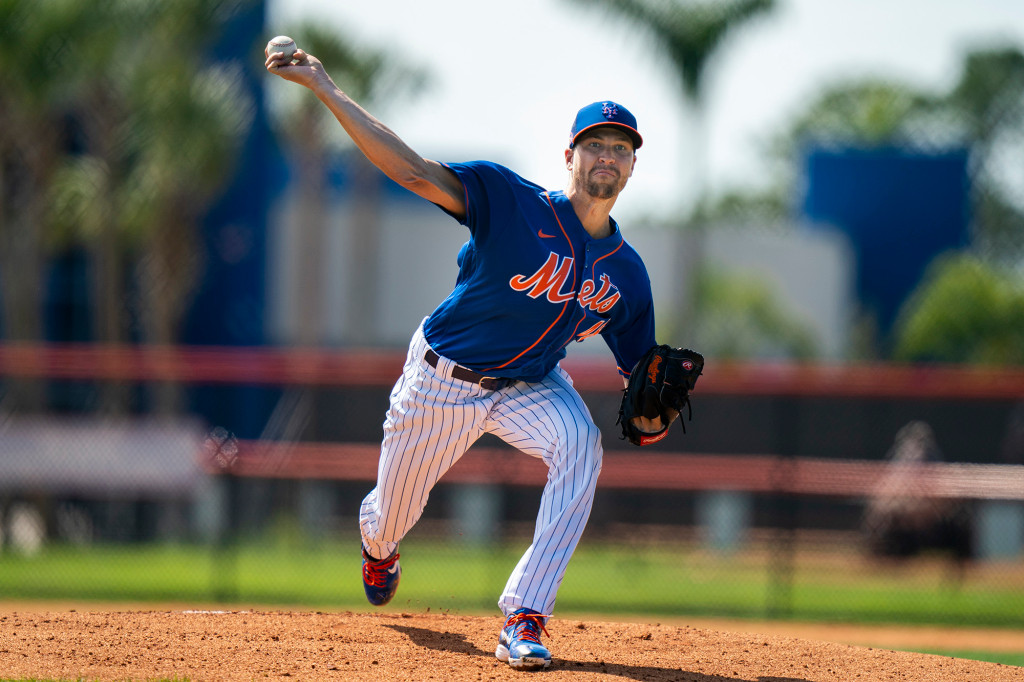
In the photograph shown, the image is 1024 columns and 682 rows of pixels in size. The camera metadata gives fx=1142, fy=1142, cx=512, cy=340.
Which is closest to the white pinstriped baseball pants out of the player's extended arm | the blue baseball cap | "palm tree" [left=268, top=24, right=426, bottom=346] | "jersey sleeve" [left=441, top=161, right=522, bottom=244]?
"jersey sleeve" [left=441, top=161, right=522, bottom=244]

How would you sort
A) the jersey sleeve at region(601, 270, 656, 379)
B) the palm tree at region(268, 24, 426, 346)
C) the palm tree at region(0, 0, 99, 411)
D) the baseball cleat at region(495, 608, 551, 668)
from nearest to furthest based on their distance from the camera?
the baseball cleat at region(495, 608, 551, 668), the jersey sleeve at region(601, 270, 656, 379), the palm tree at region(0, 0, 99, 411), the palm tree at region(268, 24, 426, 346)

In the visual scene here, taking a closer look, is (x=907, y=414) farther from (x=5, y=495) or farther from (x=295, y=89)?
(x=295, y=89)

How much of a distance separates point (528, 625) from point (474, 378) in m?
0.89

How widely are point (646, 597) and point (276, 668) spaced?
19.1 feet

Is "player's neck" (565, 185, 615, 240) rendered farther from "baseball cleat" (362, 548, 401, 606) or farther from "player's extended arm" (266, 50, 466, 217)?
"baseball cleat" (362, 548, 401, 606)

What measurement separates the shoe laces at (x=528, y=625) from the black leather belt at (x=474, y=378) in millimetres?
828

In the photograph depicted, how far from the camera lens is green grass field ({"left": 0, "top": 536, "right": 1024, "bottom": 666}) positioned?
8.74 m

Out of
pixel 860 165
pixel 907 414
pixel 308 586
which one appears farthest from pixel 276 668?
pixel 860 165

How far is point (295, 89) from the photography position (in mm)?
20516

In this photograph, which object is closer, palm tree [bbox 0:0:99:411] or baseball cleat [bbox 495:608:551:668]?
baseball cleat [bbox 495:608:551:668]

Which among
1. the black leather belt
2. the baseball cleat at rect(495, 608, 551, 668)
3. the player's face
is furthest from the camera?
the black leather belt

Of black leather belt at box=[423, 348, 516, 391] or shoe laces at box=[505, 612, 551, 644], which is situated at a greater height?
black leather belt at box=[423, 348, 516, 391]

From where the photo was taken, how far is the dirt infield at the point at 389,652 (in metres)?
3.85

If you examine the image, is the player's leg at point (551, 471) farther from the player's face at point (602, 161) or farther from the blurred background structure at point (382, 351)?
the blurred background structure at point (382, 351)
